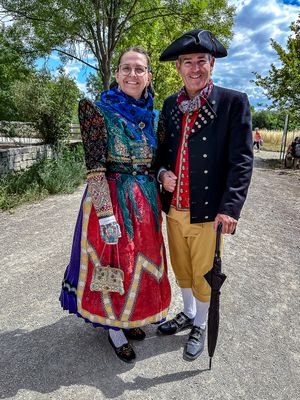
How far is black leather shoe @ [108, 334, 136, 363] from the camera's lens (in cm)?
242

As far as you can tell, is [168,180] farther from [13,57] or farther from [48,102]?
[13,57]

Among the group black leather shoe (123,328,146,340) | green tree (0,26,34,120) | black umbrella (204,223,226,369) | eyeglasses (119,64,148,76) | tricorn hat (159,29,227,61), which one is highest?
green tree (0,26,34,120)

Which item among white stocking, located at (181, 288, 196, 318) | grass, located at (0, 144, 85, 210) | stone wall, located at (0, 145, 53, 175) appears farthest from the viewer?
stone wall, located at (0, 145, 53, 175)

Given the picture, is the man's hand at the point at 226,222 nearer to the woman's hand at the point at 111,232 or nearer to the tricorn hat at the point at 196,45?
the woman's hand at the point at 111,232

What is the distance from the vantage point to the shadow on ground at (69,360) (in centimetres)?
220

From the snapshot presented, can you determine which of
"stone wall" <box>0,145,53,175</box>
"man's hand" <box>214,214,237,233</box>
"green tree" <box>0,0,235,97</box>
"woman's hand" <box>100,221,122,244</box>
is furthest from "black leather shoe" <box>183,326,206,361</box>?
"green tree" <box>0,0,235,97</box>

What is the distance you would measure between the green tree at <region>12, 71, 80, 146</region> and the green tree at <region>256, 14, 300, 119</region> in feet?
27.9

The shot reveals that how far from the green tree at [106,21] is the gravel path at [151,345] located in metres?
5.88

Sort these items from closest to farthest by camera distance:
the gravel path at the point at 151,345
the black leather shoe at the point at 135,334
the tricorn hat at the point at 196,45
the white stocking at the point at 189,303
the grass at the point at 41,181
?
the tricorn hat at the point at 196,45
the gravel path at the point at 151,345
the black leather shoe at the point at 135,334
the white stocking at the point at 189,303
the grass at the point at 41,181

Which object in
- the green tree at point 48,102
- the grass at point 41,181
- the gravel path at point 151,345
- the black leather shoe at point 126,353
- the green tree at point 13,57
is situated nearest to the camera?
the gravel path at point 151,345

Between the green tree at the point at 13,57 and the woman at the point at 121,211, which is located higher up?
the green tree at the point at 13,57

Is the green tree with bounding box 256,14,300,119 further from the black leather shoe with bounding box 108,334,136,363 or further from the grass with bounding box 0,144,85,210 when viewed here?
the black leather shoe with bounding box 108,334,136,363

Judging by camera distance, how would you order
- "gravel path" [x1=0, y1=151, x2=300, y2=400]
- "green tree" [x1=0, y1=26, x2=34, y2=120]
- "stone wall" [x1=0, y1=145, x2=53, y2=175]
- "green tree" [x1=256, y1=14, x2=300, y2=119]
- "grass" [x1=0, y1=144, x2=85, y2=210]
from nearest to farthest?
"gravel path" [x1=0, y1=151, x2=300, y2=400] < "grass" [x1=0, y1=144, x2=85, y2=210] < "stone wall" [x1=0, y1=145, x2=53, y2=175] < "green tree" [x1=0, y1=26, x2=34, y2=120] < "green tree" [x1=256, y1=14, x2=300, y2=119]

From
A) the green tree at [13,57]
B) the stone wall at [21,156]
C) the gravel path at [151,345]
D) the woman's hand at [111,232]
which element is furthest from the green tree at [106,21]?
the woman's hand at [111,232]
